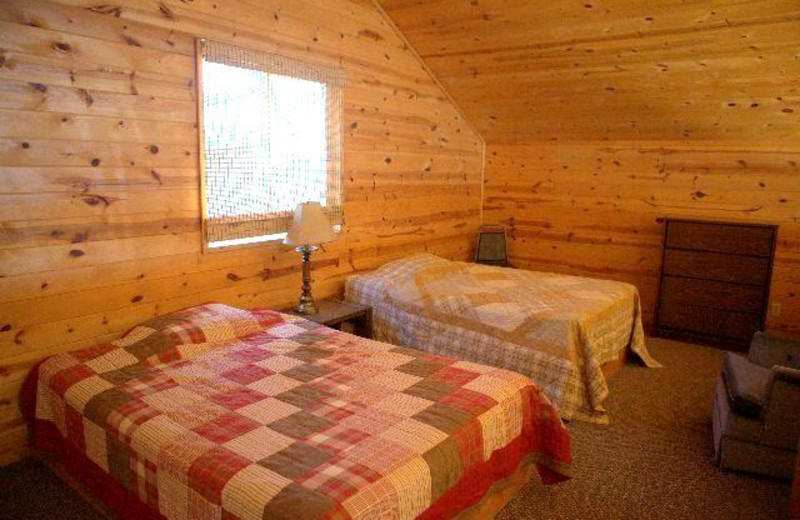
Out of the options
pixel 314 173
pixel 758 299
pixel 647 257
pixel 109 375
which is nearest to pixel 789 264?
pixel 758 299

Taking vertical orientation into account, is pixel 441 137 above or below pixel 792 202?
above

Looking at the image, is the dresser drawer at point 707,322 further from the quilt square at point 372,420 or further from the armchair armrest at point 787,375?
the quilt square at point 372,420

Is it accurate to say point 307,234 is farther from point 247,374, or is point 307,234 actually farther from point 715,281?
point 715,281

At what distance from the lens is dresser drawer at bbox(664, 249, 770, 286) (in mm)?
3896

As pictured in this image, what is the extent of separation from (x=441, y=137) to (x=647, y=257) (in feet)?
6.53

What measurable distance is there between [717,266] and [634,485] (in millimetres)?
2289

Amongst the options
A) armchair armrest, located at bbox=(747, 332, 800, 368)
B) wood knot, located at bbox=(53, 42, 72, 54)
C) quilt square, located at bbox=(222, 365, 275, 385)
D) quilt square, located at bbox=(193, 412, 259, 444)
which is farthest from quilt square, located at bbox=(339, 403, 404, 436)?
armchair armrest, located at bbox=(747, 332, 800, 368)

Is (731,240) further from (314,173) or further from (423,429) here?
(423,429)

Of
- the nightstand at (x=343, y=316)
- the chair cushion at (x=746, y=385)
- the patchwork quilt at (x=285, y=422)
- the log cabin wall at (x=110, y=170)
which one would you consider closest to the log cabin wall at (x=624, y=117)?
the log cabin wall at (x=110, y=170)

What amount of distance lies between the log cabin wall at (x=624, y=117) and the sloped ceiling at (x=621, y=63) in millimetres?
11

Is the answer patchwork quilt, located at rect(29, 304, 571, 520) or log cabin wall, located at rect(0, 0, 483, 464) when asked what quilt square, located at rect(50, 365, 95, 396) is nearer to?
patchwork quilt, located at rect(29, 304, 571, 520)

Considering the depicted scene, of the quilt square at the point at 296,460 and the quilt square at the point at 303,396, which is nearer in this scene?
the quilt square at the point at 296,460

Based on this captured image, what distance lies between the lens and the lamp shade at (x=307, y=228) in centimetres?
310

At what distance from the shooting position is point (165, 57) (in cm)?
265
